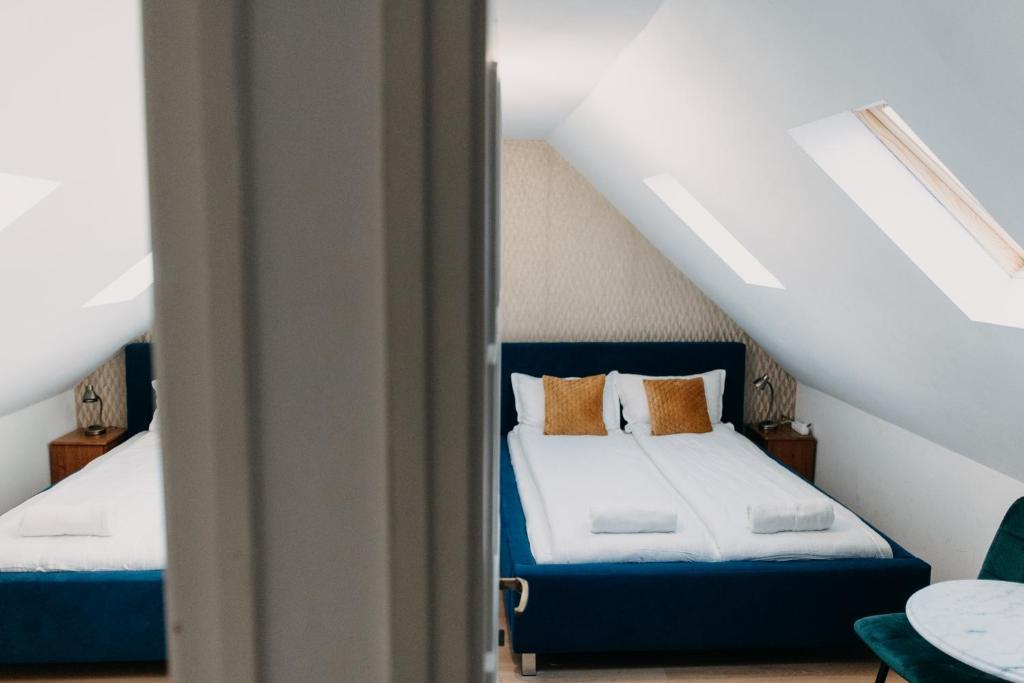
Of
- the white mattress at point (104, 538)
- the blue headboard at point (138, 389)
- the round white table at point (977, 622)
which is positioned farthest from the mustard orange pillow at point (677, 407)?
the blue headboard at point (138, 389)

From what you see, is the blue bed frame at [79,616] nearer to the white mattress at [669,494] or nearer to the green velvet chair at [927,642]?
the white mattress at [669,494]

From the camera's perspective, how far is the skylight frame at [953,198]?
96.5 inches

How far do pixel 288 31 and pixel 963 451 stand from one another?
3.90 metres

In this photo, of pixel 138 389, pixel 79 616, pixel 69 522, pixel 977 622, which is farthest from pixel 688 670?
pixel 138 389

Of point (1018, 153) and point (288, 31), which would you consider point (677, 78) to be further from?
point (288, 31)

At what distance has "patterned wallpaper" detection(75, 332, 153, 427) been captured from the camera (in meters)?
5.19

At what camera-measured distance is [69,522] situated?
10.9 ft

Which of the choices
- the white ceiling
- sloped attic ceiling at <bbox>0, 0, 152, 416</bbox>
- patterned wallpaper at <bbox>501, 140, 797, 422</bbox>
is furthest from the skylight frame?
patterned wallpaper at <bbox>501, 140, 797, 422</bbox>

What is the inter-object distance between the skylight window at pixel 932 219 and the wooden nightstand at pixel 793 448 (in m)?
2.68

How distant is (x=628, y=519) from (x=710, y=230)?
1.69 meters

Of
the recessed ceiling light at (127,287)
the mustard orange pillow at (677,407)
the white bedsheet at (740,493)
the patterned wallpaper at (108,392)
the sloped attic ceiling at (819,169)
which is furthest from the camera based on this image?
the patterned wallpaper at (108,392)

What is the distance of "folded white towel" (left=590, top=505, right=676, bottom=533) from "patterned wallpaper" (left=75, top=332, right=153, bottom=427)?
11.1ft

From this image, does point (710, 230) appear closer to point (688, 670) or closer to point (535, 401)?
point (535, 401)

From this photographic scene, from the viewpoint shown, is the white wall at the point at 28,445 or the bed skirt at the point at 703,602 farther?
the white wall at the point at 28,445
